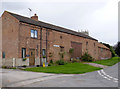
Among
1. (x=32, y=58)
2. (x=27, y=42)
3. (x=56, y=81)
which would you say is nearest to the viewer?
(x=56, y=81)

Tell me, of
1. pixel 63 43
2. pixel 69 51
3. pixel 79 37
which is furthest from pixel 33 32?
pixel 79 37

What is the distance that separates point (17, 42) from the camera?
66.2 ft

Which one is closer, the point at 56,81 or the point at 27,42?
the point at 56,81

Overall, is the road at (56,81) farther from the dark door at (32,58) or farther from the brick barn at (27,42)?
the dark door at (32,58)

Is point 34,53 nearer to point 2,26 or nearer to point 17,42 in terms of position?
point 17,42

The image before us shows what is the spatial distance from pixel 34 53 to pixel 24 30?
152 inches

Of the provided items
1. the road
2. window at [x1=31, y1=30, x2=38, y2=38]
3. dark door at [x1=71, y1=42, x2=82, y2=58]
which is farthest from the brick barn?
the road

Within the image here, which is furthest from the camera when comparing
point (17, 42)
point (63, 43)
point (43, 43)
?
point (63, 43)

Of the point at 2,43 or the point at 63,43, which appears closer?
the point at 2,43

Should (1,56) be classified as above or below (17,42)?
below

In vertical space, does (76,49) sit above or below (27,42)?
below

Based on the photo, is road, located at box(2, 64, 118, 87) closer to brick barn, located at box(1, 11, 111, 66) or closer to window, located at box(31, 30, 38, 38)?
brick barn, located at box(1, 11, 111, 66)

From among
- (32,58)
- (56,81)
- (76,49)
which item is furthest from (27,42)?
(76,49)

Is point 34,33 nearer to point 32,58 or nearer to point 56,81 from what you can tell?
point 32,58
